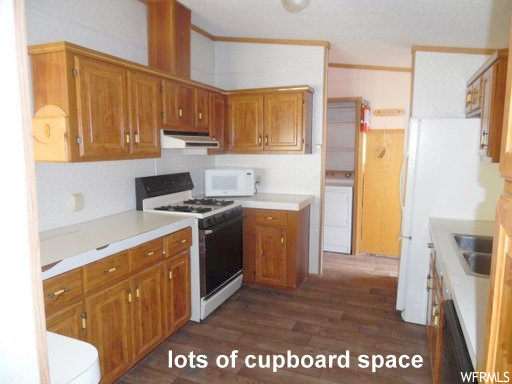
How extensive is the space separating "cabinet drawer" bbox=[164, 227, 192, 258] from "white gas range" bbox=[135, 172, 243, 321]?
0.09 metres

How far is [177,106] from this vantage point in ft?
10.3

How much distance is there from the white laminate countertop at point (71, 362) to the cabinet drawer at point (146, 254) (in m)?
1.31

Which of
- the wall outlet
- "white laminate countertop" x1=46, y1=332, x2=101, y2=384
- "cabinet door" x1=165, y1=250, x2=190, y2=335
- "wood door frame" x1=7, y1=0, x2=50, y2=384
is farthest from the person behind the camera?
"cabinet door" x1=165, y1=250, x2=190, y2=335

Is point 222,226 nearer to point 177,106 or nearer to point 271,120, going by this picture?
point 177,106

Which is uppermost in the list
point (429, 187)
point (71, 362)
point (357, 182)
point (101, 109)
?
point (101, 109)

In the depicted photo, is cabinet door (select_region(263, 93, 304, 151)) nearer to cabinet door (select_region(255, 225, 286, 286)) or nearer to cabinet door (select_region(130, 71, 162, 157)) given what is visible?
cabinet door (select_region(255, 225, 286, 286))

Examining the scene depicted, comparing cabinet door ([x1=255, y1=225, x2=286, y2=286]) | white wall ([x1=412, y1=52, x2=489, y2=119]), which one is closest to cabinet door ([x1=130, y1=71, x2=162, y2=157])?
cabinet door ([x1=255, y1=225, x2=286, y2=286])

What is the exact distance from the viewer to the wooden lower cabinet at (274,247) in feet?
12.0

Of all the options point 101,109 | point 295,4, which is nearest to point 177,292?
point 101,109

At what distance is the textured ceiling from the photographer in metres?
2.48

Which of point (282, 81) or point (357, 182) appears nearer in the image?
point (282, 81)

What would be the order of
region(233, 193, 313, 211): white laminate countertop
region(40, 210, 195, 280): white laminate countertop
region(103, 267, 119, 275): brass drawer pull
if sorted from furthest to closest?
region(233, 193, 313, 211): white laminate countertop → region(103, 267, 119, 275): brass drawer pull → region(40, 210, 195, 280): white laminate countertop

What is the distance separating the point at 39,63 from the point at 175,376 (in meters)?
2.14

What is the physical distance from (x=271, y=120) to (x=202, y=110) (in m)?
0.77
